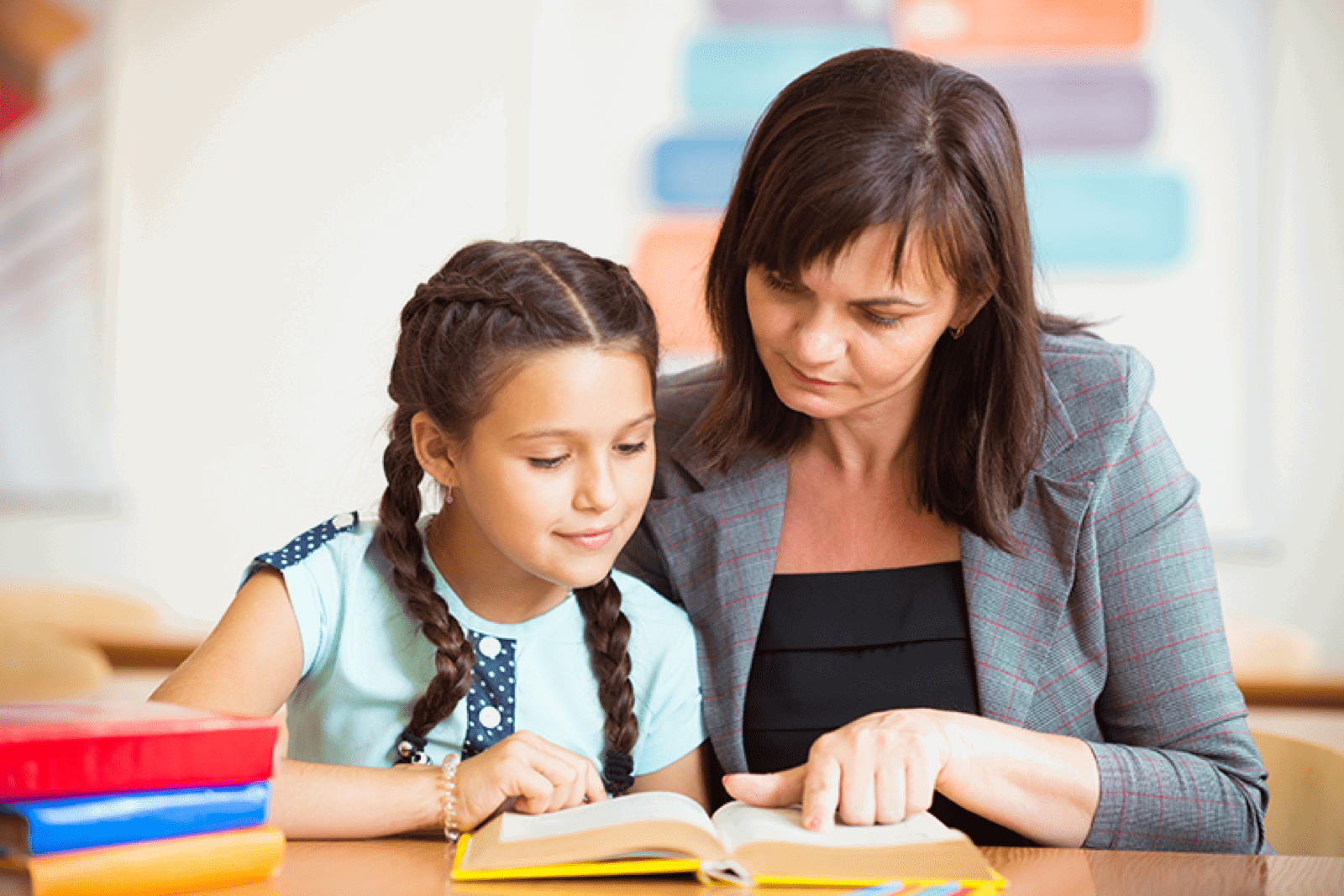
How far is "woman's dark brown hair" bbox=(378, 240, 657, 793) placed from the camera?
127cm

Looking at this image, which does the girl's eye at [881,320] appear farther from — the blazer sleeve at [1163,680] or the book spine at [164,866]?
the book spine at [164,866]

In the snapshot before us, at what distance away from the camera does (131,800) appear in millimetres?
839

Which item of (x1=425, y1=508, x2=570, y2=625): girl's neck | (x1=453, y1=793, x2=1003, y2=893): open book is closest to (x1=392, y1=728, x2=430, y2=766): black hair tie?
(x1=425, y1=508, x2=570, y2=625): girl's neck

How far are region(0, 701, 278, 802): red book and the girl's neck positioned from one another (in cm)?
48

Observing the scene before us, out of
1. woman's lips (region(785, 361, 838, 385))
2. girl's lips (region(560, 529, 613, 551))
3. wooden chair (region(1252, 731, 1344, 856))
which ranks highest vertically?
woman's lips (region(785, 361, 838, 385))

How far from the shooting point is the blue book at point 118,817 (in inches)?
32.1

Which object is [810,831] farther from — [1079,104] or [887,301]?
[1079,104]

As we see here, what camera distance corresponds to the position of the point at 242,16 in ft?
12.0

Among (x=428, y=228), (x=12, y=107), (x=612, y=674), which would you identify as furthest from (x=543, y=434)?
(x=12, y=107)

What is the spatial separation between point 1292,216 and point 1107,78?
61 cm

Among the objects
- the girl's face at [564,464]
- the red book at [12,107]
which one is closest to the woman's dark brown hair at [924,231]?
the girl's face at [564,464]

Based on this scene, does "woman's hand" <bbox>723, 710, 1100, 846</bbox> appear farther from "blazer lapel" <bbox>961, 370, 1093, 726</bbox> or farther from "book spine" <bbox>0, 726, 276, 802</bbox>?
"book spine" <bbox>0, 726, 276, 802</bbox>

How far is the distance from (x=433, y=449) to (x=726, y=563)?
371mm

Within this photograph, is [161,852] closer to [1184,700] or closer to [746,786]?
A: [746,786]
